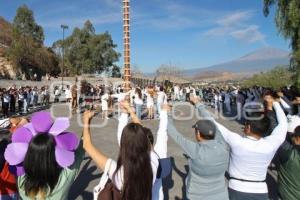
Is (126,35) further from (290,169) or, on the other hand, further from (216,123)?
(216,123)

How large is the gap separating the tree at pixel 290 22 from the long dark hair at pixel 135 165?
44.9 feet

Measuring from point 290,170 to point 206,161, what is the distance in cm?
128

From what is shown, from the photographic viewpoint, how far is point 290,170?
15.1 feet

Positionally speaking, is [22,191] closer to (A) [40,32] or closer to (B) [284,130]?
(B) [284,130]

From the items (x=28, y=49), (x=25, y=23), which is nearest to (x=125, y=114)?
(x=28, y=49)

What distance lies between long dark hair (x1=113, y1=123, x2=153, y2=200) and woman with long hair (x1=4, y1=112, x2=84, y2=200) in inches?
16.1

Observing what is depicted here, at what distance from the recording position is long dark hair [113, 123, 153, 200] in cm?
303

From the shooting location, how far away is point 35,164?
303cm

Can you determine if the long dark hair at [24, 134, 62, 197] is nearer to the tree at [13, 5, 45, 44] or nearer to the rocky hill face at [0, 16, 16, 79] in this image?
the rocky hill face at [0, 16, 16, 79]

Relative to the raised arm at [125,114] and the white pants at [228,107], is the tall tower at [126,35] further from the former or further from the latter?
the raised arm at [125,114]

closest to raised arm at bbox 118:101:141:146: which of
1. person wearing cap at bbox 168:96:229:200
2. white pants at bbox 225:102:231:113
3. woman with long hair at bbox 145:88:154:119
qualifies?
person wearing cap at bbox 168:96:229:200

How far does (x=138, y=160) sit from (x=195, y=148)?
102 centimetres

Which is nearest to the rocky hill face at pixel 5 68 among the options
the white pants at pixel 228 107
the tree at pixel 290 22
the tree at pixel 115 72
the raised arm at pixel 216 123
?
the tree at pixel 115 72

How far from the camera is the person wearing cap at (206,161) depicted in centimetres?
390
